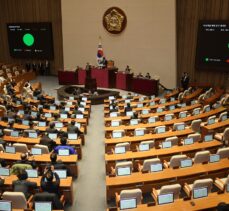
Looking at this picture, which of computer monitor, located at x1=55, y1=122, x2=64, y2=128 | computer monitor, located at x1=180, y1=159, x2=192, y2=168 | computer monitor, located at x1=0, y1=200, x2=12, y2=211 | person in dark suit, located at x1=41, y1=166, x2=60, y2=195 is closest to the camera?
computer monitor, located at x1=0, y1=200, x2=12, y2=211

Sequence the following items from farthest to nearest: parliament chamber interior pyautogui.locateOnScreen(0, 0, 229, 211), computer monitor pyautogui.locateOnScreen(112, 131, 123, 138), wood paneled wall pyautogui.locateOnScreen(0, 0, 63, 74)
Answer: wood paneled wall pyautogui.locateOnScreen(0, 0, 63, 74) < computer monitor pyautogui.locateOnScreen(112, 131, 123, 138) < parliament chamber interior pyautogui.locateOnScreen(0, 0, 229, 211)

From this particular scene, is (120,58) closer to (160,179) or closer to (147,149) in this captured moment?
(147,149)

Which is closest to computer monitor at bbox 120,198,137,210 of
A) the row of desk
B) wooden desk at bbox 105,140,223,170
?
wooden desk at bbox 105,140,223,170

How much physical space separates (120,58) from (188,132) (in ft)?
36.8

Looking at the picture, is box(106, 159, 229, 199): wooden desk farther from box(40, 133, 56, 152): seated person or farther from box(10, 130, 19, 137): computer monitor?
box(10, 130, 19, 137): computer monitor

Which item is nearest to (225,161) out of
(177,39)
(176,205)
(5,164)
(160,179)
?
(160,179)

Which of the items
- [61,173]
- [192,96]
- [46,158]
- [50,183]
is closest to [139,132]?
[46,158]

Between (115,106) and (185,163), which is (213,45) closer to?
(115,106)

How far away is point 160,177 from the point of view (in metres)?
7.08

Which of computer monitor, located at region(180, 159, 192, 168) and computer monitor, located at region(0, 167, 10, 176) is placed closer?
computer monitor, located at region(0, 167, 10, 176)

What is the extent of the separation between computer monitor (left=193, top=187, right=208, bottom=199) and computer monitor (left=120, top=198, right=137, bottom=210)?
1231 mm

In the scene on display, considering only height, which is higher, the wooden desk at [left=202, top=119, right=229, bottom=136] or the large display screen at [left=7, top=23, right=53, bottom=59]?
the large display screen at [left=7, top=23, right=53, bottom=59]

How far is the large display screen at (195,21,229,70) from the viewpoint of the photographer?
17250mm

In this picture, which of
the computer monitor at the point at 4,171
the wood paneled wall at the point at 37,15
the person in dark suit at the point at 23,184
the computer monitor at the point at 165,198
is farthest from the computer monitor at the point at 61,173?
the wood paneled wall at the point at 37,15
